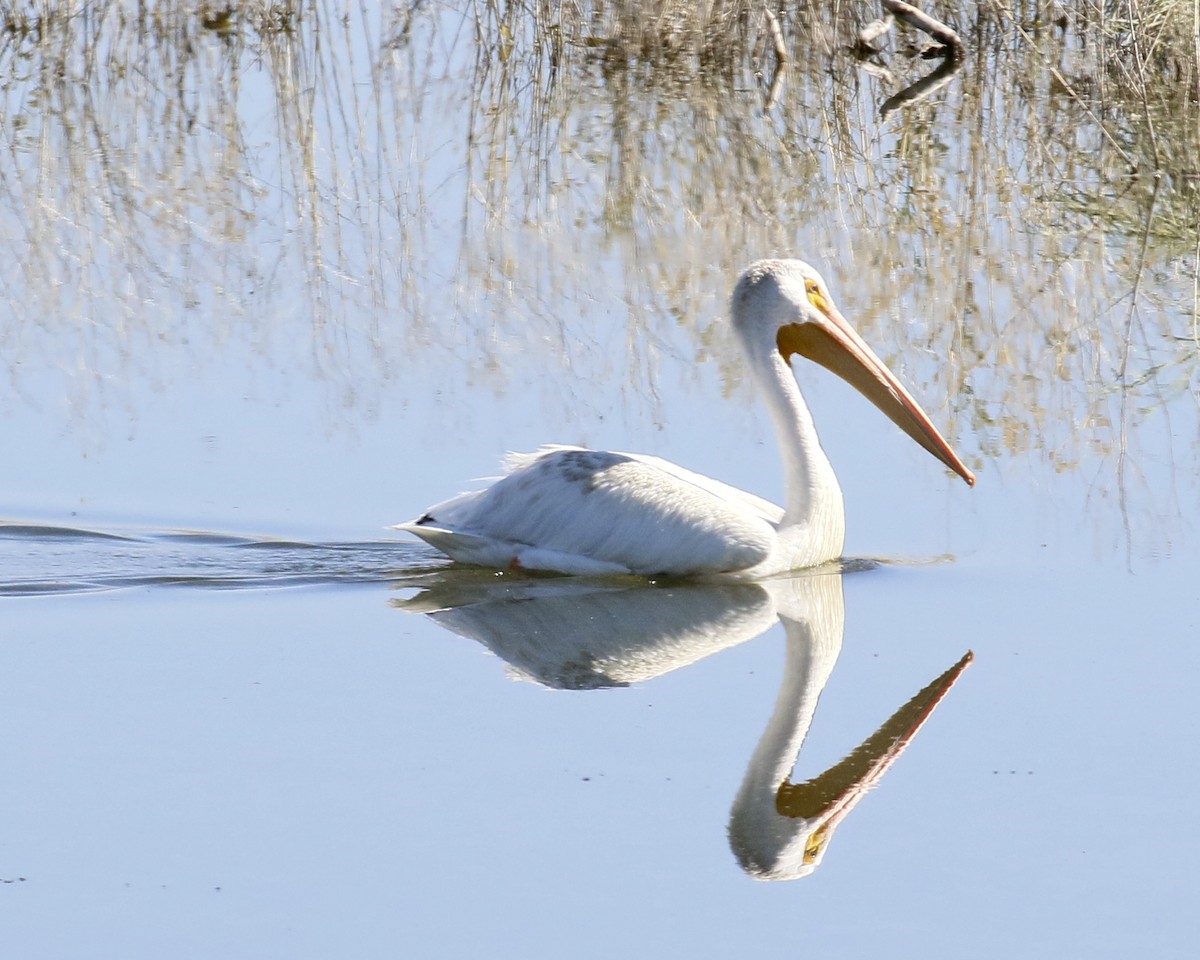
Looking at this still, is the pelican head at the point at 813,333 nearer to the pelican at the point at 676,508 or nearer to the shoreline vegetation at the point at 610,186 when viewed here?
the pelican at the point at 676,508

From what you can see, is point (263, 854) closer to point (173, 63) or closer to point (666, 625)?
point (666, 625)

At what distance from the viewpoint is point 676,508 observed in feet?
15.9

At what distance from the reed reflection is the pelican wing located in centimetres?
8

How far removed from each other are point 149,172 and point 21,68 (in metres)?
2.99

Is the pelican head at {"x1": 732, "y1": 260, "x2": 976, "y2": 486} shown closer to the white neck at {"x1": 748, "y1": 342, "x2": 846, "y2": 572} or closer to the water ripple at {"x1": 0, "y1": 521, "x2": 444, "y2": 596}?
the white neck at {"x1": 748, "y1": 342, "x2": 846, "y2": 572}

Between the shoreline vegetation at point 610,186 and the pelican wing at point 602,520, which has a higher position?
the shoreline vegetation at point 610,186

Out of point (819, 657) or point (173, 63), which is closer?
point (819, 657)

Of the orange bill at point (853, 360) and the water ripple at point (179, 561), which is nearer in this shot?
the water ripple at point (179, 561)

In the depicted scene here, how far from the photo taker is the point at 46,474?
5410mm

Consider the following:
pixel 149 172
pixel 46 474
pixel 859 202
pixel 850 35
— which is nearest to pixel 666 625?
pixel 46 474

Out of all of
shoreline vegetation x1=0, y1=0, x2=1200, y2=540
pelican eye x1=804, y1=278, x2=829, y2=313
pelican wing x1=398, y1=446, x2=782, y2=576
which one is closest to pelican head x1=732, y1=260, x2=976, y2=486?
pelican eye x1=804, y1=278, x2=829, y2=313

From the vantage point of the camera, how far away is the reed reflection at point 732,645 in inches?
133

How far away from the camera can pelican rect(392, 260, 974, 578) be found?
4852 millimetres

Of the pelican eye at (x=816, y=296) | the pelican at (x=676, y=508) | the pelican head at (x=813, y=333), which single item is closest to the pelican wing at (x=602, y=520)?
the pelican at (x=676, y=508)
